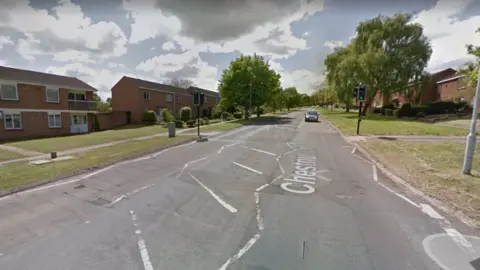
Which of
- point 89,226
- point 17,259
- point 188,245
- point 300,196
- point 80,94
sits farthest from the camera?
point 80,94

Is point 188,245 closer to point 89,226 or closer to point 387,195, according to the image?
point 89,226

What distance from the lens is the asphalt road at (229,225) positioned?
11.1ft

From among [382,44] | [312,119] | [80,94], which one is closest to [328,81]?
[382,44]

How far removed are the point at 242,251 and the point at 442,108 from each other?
137 ft

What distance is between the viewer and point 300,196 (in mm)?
5777

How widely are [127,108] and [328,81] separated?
108 feet

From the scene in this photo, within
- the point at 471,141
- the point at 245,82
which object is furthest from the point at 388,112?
the point at 471,141

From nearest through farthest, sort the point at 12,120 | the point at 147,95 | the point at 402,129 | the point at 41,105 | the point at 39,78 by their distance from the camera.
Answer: the point at 402,129 → the point at 12,120 → the point at 41,105 → the point at 39,78 → the point at 147,95

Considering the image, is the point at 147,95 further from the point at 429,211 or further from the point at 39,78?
the point at 429,211

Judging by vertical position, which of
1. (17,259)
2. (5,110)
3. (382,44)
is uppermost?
(382,44)

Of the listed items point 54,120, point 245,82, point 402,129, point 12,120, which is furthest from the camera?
point 245,82

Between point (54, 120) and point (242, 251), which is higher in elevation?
point (54, 120)

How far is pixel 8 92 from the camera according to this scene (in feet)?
70.8

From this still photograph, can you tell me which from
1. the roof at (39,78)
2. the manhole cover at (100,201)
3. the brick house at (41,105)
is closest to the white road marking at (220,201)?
the manhole cover at (100,201)
